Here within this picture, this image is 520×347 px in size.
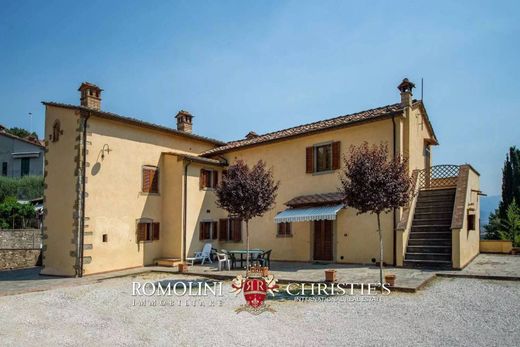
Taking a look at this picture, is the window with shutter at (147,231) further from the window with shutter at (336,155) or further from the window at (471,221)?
the window at (471,221)

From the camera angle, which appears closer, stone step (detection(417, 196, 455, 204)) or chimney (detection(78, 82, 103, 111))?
stone step (detection(417, 196, 455, 204))

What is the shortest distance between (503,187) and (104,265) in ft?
115

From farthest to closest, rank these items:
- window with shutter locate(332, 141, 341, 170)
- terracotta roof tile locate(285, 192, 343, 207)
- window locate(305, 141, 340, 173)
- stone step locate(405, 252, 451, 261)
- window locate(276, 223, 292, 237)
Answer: window locate(276, 223, 292, 237) < window locate(305, 141, 340, 173) < window with shutter locate(332, 141, 341, 170) < terracotta roof tile locate(285, 192, 343, 207) < stone step locate(405, 252, 451, 261)

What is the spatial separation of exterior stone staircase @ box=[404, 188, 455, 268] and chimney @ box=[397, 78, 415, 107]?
15.5 ft

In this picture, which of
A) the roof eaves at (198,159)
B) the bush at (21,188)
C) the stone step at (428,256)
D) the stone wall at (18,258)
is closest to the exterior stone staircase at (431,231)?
the stone step at (428,256)

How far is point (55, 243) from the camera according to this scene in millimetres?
19656

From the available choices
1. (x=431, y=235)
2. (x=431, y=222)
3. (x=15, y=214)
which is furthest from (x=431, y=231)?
(x=15, y=214)

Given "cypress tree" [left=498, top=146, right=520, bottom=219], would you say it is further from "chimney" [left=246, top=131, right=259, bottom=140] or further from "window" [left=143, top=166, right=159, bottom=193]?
"window" [left=143, top=166, right=159, bottom=193]

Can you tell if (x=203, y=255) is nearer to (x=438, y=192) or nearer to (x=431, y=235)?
(x=431, y=235)

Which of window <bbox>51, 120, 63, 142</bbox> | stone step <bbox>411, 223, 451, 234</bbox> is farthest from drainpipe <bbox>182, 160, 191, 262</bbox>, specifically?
stone step <bbox>411, 223, 451, 234</bbox>

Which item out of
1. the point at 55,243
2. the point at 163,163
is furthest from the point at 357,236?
the point at 55,243

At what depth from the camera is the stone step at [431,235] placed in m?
17.8

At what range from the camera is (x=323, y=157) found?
71.4 ft

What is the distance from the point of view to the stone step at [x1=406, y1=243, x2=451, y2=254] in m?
17.2
